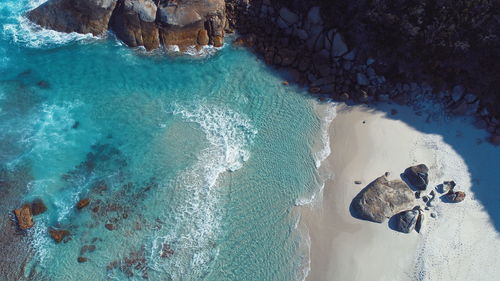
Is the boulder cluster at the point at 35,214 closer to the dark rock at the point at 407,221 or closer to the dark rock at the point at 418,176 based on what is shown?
the dark rock at the point at 407,221

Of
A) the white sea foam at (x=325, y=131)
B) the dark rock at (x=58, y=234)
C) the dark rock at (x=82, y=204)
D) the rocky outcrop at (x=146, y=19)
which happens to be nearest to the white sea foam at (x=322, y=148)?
the white sea foam at (x=325, y=131)

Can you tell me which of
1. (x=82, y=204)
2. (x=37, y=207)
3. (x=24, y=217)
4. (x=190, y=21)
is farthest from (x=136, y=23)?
(x=24, y=217)

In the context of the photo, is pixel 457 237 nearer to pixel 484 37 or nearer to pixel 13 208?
pixel 484 37

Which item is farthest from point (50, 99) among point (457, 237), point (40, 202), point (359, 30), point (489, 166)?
point (489, 166)

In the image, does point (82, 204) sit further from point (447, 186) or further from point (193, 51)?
point (447, 186)

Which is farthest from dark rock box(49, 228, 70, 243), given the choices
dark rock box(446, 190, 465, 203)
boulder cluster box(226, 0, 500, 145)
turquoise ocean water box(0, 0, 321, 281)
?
dark rock box(446, 190, 465, 203)
